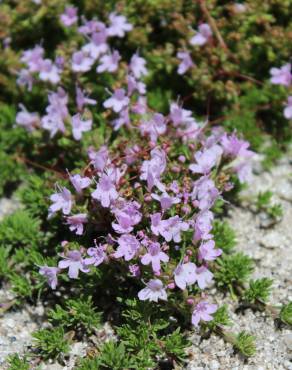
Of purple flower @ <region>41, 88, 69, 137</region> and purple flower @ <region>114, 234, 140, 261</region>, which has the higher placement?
purple flower @ <region>41, 88, 69, 137</region>

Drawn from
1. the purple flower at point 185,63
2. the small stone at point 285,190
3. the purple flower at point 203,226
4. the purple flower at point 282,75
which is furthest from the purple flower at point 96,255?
the purple flower at point 282,75

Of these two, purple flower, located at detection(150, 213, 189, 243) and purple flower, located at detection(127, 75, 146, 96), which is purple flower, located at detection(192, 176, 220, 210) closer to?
purple flower, located at detection(150, 213, 189, 243)

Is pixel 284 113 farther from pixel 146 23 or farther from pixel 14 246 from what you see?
pixel 14 246

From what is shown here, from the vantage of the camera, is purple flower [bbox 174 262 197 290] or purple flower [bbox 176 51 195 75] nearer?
purple flower [bbox 174 262 197 290]

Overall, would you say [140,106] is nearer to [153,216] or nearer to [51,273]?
[153,216]

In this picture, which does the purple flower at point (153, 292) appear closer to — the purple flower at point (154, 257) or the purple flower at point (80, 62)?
the purple flower at point (154, 257)

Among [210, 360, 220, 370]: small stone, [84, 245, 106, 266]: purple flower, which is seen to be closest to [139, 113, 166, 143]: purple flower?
[84, 245, 106, 266]: purple flower
